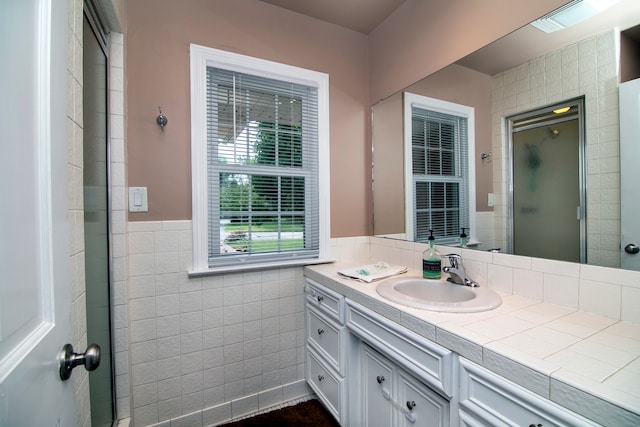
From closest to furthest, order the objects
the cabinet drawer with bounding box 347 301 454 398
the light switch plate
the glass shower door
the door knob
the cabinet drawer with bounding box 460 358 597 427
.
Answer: the door knob → the cabinet drawer with bounding box 460 358 597 427 → the cabinet drawer with bounding box 347 301 454 398 → the glass shower door → the light switch plate

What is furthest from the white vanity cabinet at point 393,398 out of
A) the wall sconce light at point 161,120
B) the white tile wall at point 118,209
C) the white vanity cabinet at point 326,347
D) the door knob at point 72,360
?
the wall sconce light at point 161,120

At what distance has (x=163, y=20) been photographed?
1576 mm

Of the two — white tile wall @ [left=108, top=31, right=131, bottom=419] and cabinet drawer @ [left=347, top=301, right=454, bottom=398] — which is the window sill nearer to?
white tile wall @ [left=108, top=31, right=131, bottom=419]

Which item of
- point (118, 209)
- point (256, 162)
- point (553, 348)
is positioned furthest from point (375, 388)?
point (118, 209)

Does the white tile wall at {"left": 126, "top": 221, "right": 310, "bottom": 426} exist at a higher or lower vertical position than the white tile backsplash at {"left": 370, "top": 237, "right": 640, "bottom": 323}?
lower

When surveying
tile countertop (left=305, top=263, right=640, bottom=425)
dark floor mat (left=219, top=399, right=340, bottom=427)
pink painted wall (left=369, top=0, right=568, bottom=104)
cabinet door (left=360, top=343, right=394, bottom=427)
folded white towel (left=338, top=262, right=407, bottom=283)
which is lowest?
dark floor mat (left=219, top=399, right=340, bottom=427)

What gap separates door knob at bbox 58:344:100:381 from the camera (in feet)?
1.84

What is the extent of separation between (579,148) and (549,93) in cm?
26

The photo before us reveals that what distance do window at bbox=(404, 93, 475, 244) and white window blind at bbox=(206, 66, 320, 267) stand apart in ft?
2.14

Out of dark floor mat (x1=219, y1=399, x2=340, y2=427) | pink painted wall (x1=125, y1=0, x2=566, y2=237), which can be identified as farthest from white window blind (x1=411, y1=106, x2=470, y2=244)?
dark floor mat (x1=219, y1=399, x2=340, y2=427)

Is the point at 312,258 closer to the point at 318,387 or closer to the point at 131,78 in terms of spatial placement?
the point at 318,387

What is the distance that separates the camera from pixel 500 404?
0.77 metres

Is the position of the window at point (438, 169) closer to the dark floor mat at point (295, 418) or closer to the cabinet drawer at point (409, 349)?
the cabinet drawer at point (409, 349)

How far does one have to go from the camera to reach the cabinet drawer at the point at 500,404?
2.17 feet
